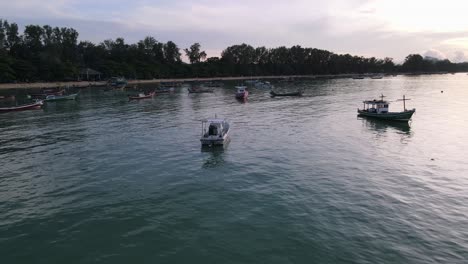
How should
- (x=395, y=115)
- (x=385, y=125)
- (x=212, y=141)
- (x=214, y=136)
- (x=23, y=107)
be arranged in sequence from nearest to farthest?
(x=212, y=141)
(x=214, y=136)
(x=385, y=125)
(x=395, y=115)
(x=23, y=107)

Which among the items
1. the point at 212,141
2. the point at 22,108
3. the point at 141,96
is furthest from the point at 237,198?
the point at 141,96

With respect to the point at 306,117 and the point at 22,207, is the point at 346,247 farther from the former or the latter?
the point at 306,117

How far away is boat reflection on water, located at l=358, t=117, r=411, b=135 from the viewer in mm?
49469

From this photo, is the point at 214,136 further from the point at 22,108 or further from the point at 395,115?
the point at 22,108

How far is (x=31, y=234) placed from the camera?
1928 centimetres

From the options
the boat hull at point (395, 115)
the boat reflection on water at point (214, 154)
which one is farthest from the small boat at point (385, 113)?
the boat reflection on water at point (214, 154)

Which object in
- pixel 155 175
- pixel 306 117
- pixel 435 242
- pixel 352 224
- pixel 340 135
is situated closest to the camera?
pixel 435 242

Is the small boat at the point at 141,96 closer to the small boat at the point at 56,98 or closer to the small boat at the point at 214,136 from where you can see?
the small boat at the point at 56,98

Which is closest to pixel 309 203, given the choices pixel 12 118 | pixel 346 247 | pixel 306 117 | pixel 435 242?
pixel 346 247

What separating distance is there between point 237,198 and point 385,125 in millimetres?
37862

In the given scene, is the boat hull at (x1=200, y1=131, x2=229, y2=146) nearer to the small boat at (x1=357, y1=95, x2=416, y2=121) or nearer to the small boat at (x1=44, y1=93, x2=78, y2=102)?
the small boat at (x1=357, y1=95, x2=416, y2=121)

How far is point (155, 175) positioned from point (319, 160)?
1544 cm

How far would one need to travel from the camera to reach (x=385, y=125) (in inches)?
2105

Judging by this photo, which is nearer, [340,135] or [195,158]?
[195,158]
